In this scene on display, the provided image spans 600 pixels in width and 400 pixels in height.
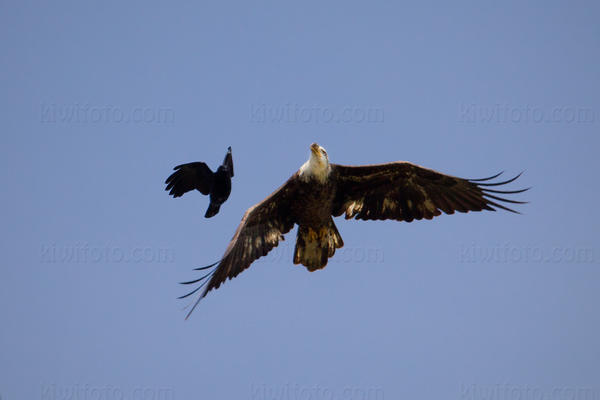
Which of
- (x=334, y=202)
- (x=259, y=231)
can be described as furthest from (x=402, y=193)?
(x=259, y=231)

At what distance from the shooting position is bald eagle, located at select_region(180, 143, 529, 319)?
10.2 meters

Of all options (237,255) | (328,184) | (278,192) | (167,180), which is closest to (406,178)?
(328,184)

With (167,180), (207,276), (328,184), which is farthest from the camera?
(167,180)

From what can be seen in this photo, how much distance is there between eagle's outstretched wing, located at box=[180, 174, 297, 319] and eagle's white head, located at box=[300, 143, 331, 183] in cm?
24

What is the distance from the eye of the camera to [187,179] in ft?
36.0

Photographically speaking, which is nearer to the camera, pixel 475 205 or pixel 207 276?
pixel 207 276

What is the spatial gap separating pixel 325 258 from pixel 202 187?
2.28 m

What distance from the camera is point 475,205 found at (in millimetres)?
10383

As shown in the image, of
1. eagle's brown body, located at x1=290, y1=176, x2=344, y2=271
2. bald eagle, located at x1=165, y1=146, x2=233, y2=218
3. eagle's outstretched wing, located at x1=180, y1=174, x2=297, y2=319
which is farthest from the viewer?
bald eagle, located at x1=165, y1=146, x2=233, y2=218

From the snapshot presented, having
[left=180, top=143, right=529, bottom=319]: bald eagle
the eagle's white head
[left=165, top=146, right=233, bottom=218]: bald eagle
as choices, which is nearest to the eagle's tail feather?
[left=180, top=143, right=529, bottom=319]: bald eagle

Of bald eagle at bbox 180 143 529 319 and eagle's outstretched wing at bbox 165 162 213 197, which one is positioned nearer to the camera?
bald eagle at bbox 180 143 529 319

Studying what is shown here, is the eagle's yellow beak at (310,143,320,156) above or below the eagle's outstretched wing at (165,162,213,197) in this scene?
above

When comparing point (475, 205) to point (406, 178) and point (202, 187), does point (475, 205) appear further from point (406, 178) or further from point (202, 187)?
point (202, 187)

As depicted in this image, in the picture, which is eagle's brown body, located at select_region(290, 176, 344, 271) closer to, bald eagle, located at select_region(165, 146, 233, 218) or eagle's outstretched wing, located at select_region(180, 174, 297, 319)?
eagle's outstretched wing, located at select_region(180, 174, 297, 319)
